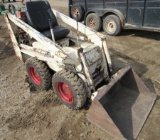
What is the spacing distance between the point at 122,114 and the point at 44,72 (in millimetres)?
1595

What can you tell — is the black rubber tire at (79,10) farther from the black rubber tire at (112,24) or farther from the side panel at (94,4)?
the black rubber tire at (112,24)

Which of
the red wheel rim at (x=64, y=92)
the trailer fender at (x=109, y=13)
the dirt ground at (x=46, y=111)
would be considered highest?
the trailer fender at (x=109, y=13)

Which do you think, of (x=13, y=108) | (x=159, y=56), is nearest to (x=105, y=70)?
(x=13, y=108)

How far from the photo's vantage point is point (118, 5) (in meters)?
6.11

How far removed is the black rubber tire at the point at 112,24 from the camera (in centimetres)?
626

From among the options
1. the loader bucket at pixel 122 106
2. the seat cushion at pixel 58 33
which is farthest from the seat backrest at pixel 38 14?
the loader bucket at pixel 122 106

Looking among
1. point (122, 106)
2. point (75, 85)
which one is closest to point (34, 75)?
point (75, 85)

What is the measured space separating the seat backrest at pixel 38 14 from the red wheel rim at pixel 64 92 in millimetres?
1352

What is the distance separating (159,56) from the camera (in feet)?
16.6

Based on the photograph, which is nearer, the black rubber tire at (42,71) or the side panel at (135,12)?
the black rubber tire at (42,71)

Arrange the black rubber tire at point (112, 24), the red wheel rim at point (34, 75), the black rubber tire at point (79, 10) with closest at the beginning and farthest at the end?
the red wheel rim at point (34, 75) → the black rubber tire at point (112, 24) → the black rubber tire at point (79, 10)

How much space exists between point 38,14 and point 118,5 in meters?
3.30

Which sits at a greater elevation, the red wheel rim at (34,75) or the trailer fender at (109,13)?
the trailer fender at (109,13)

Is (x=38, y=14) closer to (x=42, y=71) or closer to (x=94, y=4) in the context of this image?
(x=42, y=71)
